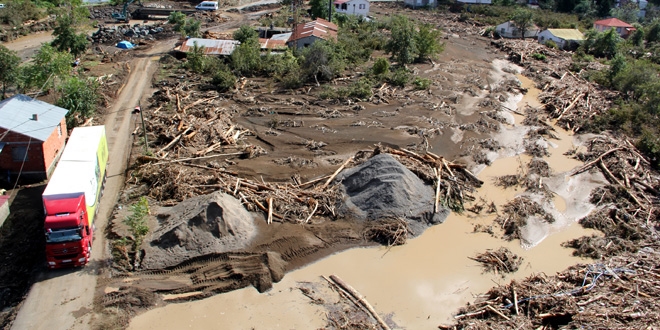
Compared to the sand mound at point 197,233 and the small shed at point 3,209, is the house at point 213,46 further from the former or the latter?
the sand mound at point 197,233

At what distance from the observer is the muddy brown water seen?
1377cm

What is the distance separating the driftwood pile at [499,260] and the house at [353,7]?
46.8m

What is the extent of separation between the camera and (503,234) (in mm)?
18344

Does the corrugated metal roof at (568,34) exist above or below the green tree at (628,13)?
below

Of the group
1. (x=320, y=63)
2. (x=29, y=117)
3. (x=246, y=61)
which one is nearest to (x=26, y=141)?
(x=29, y=117)

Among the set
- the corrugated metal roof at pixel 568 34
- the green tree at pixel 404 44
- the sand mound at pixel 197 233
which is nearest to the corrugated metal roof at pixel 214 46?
the green tree at pixel 404 44

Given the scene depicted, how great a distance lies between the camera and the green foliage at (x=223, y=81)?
3042 cm

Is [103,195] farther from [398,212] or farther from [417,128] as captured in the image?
[417,128]

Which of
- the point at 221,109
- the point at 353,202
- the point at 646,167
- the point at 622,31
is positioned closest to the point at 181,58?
the point at 221,109

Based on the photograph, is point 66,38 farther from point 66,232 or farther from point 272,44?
point 66,232

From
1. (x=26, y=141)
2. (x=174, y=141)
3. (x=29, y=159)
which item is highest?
(x=26, y=141)

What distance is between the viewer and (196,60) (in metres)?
33.7

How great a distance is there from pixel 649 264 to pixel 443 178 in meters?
7.73

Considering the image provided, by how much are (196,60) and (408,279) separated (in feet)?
78.7
